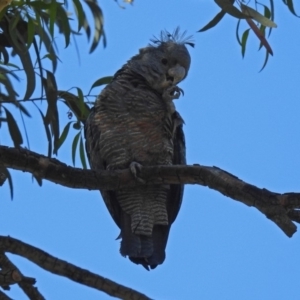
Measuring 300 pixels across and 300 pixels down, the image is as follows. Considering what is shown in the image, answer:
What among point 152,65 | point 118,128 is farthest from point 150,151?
point 152,65

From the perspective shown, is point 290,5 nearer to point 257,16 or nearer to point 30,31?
point 257,16

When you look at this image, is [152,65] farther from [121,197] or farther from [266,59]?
[266,59]

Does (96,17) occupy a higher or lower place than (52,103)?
higher

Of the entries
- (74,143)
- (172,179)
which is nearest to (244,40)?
(172,179)

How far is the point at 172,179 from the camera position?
2.30 meters

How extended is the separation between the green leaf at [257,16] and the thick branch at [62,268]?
30.6 inches

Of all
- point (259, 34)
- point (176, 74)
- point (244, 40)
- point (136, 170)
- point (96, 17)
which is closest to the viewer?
point (259, 34)

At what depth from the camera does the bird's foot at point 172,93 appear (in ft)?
10.5

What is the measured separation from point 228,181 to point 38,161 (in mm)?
559

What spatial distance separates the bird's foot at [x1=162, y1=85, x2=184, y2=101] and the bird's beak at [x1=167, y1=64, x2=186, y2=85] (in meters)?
0.08

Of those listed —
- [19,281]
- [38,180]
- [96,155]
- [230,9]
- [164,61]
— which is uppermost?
[164,61]

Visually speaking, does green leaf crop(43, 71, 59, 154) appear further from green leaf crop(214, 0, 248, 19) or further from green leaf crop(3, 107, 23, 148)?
green leaf crop(214, 0, 248, 19)

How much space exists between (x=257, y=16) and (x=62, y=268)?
2.75 feet

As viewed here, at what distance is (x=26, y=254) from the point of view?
218cm
